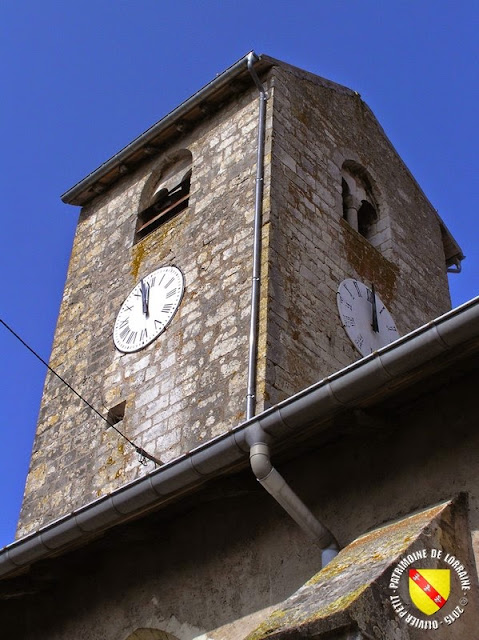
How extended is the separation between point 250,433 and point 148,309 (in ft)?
16.1

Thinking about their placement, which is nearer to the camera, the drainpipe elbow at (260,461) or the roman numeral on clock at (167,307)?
the drainpipe elbow at (260,461)

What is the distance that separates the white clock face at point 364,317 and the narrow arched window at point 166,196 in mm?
2211

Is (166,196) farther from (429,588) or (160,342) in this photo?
(429,588)

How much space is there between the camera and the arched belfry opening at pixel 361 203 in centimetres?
1130

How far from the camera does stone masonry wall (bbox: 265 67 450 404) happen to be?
8.78 meters

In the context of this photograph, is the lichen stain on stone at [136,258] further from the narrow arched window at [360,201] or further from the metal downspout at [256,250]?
the narrow arched window at [360,201]

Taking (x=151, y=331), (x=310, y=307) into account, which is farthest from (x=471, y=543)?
(x=151, y=331)

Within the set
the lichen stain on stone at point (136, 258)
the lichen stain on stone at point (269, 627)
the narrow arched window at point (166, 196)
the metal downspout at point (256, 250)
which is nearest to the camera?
the lichen stain on stone at point (269, 627)

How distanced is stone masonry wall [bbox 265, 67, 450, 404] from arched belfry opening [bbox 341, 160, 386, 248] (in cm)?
6

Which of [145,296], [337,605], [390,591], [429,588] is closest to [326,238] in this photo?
[145,296]

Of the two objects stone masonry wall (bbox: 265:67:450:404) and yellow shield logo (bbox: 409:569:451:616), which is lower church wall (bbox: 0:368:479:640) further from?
stone masonry wall (bbox: 265:67:450:404)

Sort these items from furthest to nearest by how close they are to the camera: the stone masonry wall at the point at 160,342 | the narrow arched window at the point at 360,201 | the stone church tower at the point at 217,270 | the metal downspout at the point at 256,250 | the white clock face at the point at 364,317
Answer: the narrow arched window at the point at 360,201, the white clock face at the point at 364,317, the stone church tower at the point at 217,270, the stone masonry wall at the point at 160,342, the metal downspout at the point at 256,250

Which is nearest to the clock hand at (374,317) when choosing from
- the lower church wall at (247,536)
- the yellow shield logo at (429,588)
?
the lower church wall at (247,536)

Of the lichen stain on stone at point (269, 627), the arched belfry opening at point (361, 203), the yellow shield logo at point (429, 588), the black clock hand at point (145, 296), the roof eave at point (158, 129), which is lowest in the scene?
the yellow shield logo at point (429, 588)
